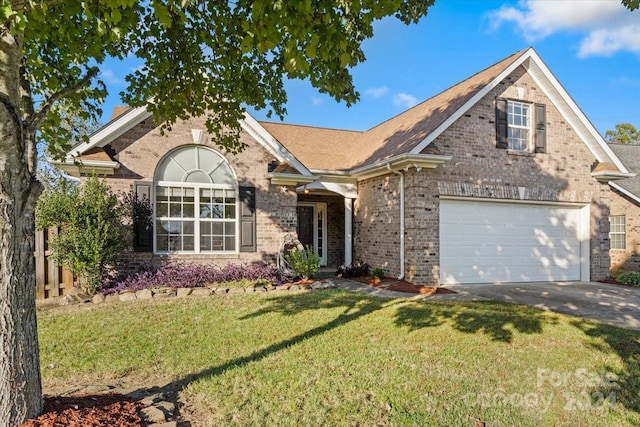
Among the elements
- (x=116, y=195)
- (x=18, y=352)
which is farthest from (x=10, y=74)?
(x=116, y=195)

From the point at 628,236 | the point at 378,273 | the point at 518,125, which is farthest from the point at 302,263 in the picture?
the point at 628,236

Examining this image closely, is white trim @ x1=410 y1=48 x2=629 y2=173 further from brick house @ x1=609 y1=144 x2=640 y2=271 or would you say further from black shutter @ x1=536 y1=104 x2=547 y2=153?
brick house @ x1=609 y1=144 x2=640 y2=271

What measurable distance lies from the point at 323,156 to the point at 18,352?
12.1 m

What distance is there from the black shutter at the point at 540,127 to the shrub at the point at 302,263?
25.2 ft

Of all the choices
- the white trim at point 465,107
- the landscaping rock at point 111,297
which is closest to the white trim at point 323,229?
the white trim at point 465,107

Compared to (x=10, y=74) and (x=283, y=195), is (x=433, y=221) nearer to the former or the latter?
(x=283, y=195)

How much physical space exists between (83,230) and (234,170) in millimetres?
4024

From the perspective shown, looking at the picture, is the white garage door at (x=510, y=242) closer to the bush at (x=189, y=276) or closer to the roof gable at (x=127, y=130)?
the roof gable at (x=127, y=130)

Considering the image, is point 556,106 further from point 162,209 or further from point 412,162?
point 162,209

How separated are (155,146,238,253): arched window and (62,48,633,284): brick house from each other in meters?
0.03

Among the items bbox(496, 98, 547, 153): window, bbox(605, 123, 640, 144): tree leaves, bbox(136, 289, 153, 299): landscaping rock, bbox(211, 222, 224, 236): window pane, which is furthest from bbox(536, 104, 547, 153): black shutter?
bbox(605, 123, 640, 144): tree leaves

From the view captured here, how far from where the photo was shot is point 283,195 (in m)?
11.5

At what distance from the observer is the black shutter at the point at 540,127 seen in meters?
11.8

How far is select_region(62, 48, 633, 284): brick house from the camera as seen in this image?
10.4 meters
